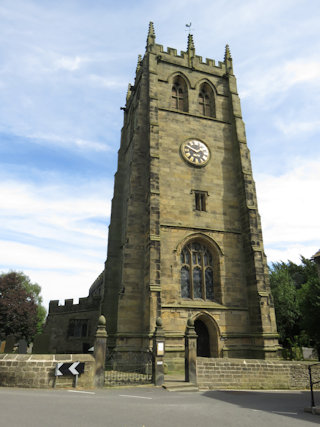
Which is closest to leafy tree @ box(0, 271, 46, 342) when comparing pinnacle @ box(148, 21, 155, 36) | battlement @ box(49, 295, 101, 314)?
battlement @ box(49, 295, 101, 314)

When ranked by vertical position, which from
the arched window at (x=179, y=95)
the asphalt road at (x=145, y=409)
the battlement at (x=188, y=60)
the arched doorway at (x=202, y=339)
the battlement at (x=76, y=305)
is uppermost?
the battlement at (x=188, y=60)

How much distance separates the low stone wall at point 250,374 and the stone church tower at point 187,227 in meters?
2.66

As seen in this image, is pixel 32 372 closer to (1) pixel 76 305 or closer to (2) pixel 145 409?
(2) pixel 145 409

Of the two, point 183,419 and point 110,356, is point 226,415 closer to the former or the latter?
point 183,419

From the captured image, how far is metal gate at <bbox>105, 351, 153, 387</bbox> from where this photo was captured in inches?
531

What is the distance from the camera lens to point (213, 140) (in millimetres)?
22781

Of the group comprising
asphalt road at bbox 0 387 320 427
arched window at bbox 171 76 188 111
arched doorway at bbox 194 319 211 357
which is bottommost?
asphalt road at bbox 0 387 320 427

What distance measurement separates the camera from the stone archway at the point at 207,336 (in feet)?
57.1

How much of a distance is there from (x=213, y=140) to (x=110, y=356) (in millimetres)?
16564

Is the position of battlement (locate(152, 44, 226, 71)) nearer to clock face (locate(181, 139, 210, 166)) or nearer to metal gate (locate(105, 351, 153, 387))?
clock face (locate(181, 139, 210, 166))

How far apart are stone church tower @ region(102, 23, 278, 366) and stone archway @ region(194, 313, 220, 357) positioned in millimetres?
60

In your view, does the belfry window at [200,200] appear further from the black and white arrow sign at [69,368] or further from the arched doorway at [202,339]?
the black and white arrow sign at [69,368]

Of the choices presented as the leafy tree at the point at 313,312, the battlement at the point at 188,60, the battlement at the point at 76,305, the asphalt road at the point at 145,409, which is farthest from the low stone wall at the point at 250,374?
the battlement at the point at 188,60

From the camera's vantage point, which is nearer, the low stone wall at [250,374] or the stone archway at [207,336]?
the low stone wall at [250,374]
